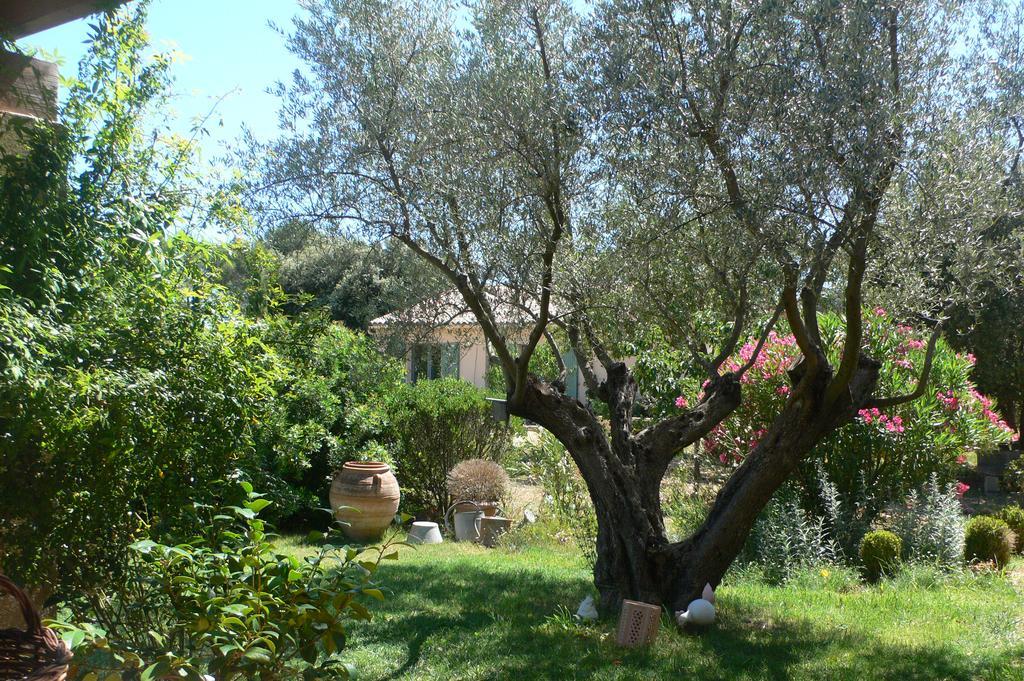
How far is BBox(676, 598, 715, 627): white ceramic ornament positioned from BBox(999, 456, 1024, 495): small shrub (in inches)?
388

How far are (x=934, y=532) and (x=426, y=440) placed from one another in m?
6.01

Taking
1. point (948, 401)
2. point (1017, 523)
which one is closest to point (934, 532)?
point (1017, 523)

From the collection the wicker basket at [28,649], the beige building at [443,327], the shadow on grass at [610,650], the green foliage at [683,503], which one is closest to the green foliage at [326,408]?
the beige building at [443,327]

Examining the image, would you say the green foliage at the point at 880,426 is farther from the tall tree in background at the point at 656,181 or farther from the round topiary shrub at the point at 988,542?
the tall tree in background at the point at 656,181

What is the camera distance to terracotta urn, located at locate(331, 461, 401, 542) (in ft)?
32.9

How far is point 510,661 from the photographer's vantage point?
529cm

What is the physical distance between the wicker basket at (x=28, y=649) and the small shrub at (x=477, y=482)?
8125 mm

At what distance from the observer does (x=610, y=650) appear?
5.38m

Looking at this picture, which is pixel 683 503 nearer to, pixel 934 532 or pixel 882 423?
pixel 882 423

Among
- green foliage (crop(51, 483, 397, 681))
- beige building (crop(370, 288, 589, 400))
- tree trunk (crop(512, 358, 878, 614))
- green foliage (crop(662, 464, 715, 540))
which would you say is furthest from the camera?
green foliage (crop(662, 464, 715, 540))

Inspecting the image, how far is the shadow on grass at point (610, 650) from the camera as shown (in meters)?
4.98

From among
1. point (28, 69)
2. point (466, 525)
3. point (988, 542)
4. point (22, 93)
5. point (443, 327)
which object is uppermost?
point (28, 69)

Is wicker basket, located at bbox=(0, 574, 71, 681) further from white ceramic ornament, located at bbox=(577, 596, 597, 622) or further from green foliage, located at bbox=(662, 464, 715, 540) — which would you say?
green foliage, located at bbox=(662, 464, 715, 540)

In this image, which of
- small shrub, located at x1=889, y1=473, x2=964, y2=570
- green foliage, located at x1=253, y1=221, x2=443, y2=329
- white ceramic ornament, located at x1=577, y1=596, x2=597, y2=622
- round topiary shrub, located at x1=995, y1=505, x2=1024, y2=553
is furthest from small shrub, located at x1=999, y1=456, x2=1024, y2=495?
green foliage, located at x1=253, y1=221, x2=443, y2=329
